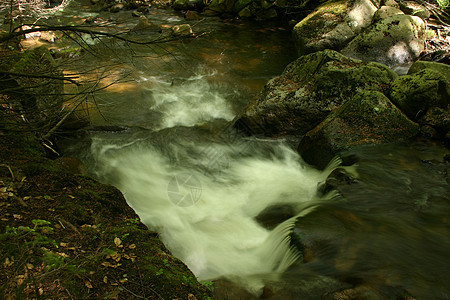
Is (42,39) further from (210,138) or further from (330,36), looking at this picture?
(330,36)

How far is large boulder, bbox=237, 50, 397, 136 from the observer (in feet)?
22.2

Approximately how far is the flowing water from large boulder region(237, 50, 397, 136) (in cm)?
47

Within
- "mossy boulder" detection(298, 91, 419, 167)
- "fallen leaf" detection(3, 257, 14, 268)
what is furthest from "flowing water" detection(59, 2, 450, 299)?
"fallen leaf" detection(3, 257, 14, 268)

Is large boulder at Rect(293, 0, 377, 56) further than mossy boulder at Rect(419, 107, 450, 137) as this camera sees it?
Yes

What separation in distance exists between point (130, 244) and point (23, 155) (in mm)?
2039

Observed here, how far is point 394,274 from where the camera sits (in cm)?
327

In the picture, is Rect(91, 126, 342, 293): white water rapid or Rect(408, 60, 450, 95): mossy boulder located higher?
Rect(408, 60, 450, 95): mossy boulder

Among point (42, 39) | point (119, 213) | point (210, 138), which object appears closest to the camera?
point (119, 213)

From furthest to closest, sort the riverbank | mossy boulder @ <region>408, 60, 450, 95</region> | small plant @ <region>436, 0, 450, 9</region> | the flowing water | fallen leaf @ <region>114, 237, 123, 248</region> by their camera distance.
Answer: small plant @ <region>436, 0, 450, 9</region> → mossy boulder @ <region>408, 60, 450, 95</region> → the flowing water → fallen leaf @ <region>114, 237, 123, 248</region> → the riverbank

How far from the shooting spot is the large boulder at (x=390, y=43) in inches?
385

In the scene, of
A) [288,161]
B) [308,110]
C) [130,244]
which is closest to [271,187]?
[288,161]

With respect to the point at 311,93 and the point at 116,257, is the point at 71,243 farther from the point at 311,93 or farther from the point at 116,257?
the point at 311,93

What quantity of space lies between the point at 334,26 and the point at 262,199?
306 inches

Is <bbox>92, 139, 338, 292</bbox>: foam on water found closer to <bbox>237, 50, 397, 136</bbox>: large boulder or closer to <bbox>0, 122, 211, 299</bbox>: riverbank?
<bbox>237, 50, 397, 136</bbox>: large boulder
